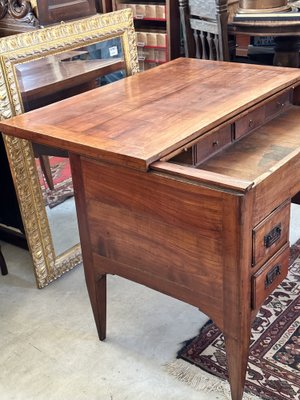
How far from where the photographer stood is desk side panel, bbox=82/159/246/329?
46.4 inches

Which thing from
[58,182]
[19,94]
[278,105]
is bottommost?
[58,182]

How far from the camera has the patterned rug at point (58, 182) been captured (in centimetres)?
189

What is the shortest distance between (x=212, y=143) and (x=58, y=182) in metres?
0.79

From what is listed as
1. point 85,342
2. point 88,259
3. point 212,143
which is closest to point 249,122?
point 212,143

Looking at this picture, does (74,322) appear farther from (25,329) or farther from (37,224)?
(37,224)

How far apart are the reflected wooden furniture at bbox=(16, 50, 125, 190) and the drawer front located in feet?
1.95

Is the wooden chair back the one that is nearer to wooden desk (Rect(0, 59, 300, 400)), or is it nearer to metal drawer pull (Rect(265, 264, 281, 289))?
wooden desk (Rect(0, 59, 300, 400))

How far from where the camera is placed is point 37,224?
1893 millimetres

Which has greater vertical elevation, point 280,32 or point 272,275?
point 280,32

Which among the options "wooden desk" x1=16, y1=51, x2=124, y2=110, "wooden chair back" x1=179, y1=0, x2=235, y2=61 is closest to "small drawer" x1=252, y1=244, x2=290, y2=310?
"wooden desk" x1=16, y1=51, x2=124, y2=110

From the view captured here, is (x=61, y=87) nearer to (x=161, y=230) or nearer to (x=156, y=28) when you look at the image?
(x=161, y=230)

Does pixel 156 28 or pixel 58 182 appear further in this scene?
pixel 156 28

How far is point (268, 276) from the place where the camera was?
1302 mm

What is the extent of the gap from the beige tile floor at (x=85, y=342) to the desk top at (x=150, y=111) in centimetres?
67
